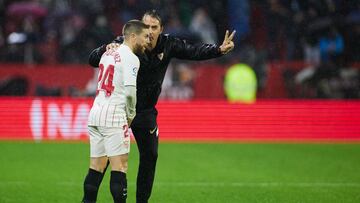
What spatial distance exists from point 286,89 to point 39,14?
6.36m

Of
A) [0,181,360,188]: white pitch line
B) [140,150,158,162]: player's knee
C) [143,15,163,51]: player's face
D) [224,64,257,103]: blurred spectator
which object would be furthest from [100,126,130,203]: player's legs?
[224,64,257,103]: blurred spectator

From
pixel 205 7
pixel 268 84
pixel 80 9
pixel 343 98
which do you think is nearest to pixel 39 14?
pixel 80 9

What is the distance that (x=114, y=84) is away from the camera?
7.02 meters

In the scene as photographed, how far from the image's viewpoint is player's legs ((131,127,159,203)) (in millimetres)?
7984

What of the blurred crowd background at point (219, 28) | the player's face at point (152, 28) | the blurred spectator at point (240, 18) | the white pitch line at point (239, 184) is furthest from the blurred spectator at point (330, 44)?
the player's face at point (152, 28)

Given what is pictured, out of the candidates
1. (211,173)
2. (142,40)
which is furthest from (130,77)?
(211,173)

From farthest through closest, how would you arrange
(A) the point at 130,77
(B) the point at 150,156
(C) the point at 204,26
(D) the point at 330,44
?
(C) the point at 204,26 < (D) the point at 330,44 < (B) the point at 150,156 < (A) the point at 130,77

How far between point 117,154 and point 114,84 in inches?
25.9

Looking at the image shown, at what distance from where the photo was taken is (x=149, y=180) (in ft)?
26.5

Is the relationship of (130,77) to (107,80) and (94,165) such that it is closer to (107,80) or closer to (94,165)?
(107,80)

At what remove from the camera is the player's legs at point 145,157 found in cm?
798

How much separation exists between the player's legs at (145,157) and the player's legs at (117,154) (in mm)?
812

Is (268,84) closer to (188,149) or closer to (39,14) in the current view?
(188,149)

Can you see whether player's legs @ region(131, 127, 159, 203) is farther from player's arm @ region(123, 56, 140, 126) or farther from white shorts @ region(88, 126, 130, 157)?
player's arm @ region(123, 56, 140, 126)
